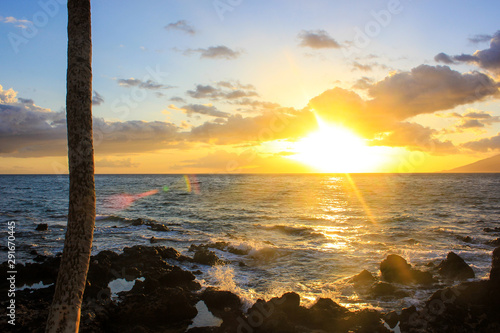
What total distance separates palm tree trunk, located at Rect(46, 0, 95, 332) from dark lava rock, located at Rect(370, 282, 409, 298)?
1239 centimetres

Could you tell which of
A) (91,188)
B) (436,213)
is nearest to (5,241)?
(91,188)

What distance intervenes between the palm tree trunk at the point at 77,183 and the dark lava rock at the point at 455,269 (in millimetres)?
16554

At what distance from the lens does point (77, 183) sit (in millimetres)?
4184

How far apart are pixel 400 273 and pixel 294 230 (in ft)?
48.4

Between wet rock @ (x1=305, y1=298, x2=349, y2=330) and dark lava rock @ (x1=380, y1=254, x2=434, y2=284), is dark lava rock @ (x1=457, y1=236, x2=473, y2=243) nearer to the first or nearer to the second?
dark lava rock @ (x1=380, y1=254, x2=434, y2=284)

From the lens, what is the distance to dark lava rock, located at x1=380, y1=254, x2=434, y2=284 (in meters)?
14.8

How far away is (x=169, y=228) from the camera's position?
30688mm

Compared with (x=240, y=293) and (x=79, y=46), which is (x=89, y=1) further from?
(x=240, y=293)

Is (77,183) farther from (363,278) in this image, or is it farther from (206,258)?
(206,258)

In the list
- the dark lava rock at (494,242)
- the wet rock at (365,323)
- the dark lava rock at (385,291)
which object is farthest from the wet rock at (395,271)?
the dark lava rock at (494,242)

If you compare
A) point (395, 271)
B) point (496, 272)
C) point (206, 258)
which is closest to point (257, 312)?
point (496, 272)

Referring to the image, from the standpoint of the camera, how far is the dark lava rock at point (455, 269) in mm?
15225

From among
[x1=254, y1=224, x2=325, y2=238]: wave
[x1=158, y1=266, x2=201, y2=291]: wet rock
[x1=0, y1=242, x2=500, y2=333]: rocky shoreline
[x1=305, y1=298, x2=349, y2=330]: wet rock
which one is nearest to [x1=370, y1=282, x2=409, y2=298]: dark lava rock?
[x1=0, y1=242, x2=500, y2=333]: rocky shoreline

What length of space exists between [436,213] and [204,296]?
3823 cm
